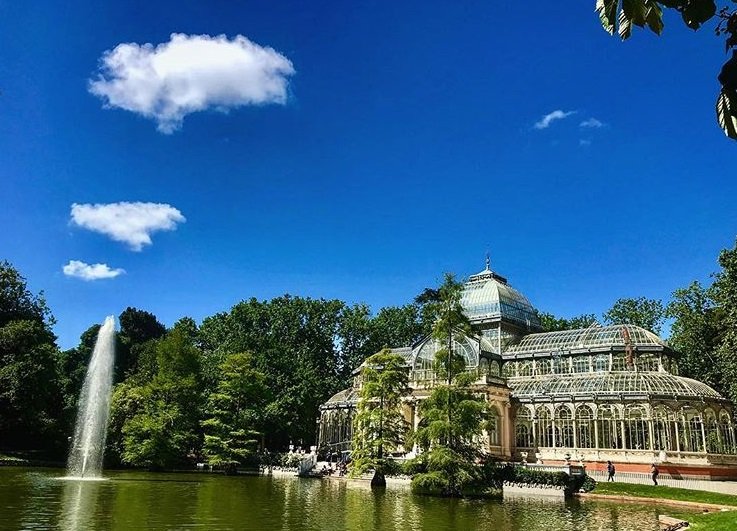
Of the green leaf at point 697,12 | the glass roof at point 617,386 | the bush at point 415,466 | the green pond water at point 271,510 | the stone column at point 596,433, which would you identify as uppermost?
the glass roof at point 617,386

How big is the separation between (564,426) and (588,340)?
9.41 meters

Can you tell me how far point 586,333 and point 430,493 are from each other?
29585 mm

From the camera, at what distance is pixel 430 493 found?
3750cm

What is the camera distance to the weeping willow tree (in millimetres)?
35531

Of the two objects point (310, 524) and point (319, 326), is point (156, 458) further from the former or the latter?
point (310, 524)

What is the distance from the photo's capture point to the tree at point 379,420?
41.6 m

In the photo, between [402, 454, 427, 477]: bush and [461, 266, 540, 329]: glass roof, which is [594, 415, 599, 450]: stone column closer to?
[461, 266, 540, 329]: glass roof

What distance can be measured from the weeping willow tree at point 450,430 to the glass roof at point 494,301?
26.8m

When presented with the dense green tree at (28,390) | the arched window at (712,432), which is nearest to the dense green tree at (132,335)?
the dense green tree at (28,390)

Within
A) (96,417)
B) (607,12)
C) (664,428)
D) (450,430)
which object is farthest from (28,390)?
(607,12)

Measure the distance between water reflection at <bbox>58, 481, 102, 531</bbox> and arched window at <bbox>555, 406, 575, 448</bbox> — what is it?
121ft

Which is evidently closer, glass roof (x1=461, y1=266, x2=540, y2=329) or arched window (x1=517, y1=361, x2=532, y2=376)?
arched window (x1=517, y1=361, x2=532, y2=376)

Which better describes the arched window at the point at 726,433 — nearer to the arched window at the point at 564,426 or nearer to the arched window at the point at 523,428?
the arched window at the point at 564,426

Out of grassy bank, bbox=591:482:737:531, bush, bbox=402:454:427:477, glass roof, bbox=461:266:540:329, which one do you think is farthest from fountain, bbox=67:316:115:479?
glass roof, bbox=461:266:540:329
